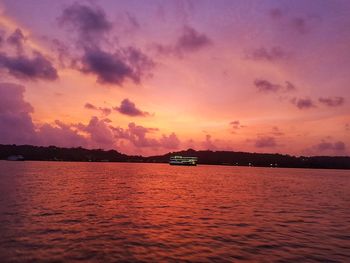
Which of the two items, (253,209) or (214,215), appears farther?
(253,209)

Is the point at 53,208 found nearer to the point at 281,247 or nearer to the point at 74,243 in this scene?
the point at 74,243

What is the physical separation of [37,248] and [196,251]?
12014mm

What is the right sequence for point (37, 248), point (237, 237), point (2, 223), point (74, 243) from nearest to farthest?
A: point (37, 248), point (74, 243), point (237, 237), point (2, 223)

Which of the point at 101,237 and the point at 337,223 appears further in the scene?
the point at 337,223

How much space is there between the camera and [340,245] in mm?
28344

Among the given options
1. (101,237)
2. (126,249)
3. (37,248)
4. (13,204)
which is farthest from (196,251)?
(13,204)

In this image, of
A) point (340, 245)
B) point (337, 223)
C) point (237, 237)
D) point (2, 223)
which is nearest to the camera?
point (340, 245)

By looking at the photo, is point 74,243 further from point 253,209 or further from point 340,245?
point 253,209

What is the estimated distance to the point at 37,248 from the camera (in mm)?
24781

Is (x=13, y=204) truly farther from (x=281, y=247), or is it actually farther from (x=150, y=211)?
(x=281, y=247)

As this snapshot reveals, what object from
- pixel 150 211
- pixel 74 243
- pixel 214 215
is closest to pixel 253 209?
pixel 214 215

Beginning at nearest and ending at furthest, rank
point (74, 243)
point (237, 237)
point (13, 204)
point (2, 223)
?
point (74, 243) → point (237, 237) → point (2, 223) → point (13, 204)

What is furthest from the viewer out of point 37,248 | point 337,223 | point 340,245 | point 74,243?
point 337,223

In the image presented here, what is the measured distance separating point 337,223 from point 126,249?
2775 cm
